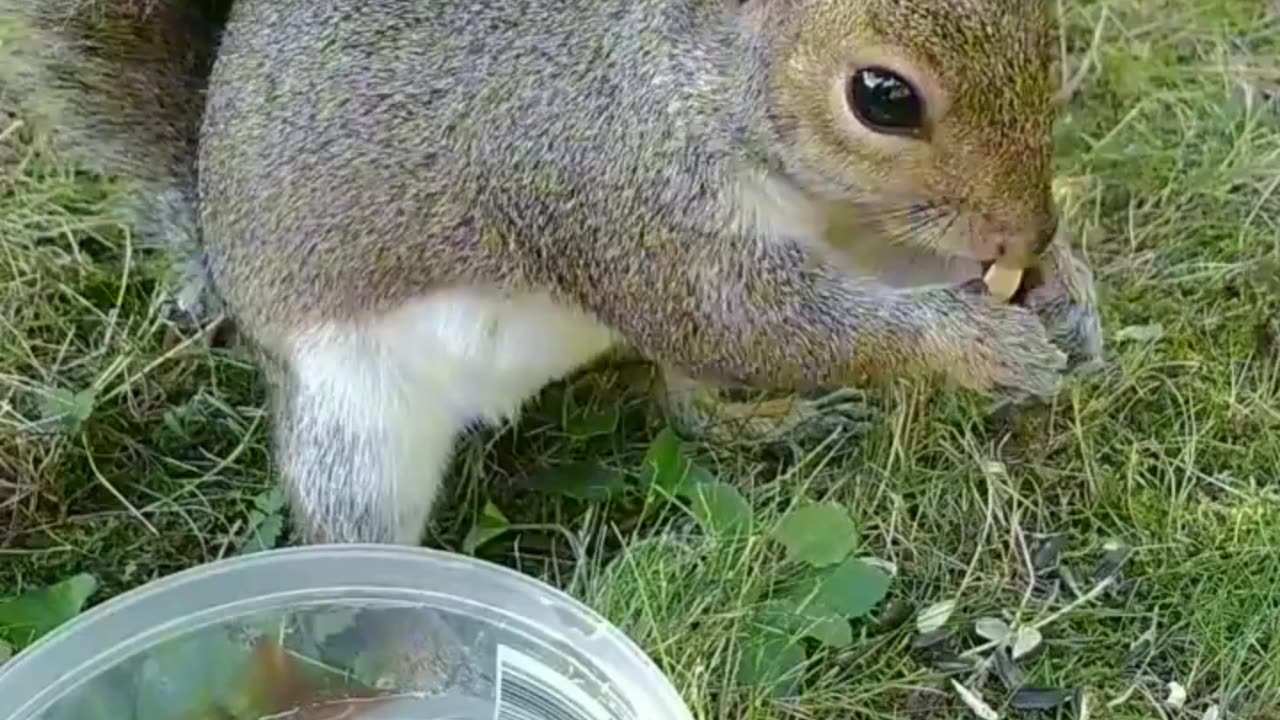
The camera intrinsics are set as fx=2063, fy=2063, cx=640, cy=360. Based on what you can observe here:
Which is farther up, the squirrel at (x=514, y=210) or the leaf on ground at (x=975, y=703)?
the squirrel at (x=514, y=210)

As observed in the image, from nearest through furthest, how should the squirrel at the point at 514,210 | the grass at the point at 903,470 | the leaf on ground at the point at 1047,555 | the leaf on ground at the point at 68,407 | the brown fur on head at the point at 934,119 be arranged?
the brown fur on head at the point at 934,119
the squirrel at the point at 514,210
the grass at the point at 903,470
the leaf on ground at the point at 1047,555
the leaf on ground at the point at 68,407

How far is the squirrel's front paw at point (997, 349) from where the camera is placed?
202cm

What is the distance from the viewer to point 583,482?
232 centimetres

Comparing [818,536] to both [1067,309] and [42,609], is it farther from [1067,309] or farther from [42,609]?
[42,609]

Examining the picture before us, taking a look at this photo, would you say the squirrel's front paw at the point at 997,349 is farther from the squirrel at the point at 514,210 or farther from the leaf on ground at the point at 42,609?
the leaf on ground at the point at 42,609

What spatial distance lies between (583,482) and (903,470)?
36 cm

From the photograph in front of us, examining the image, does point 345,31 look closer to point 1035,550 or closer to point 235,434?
point 235,434

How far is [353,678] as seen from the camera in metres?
2.04

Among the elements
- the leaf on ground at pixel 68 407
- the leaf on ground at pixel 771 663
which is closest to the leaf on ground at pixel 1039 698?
the leaf on ground at pixel 771 663

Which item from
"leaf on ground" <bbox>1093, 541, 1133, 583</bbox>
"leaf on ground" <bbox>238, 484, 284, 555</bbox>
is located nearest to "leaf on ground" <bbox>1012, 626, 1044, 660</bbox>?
"leaf on ground" <bbox>1093, 541, 1133, 583</bbox>

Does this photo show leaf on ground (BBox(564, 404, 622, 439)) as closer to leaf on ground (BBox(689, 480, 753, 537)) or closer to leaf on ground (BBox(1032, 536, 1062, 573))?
leaf on ground (BBox(689, 480, 753, 537))

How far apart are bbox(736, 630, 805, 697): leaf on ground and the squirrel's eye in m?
0.59

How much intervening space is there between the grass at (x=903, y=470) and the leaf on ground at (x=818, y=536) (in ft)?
0.09

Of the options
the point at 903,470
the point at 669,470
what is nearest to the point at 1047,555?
the point at 903,470
